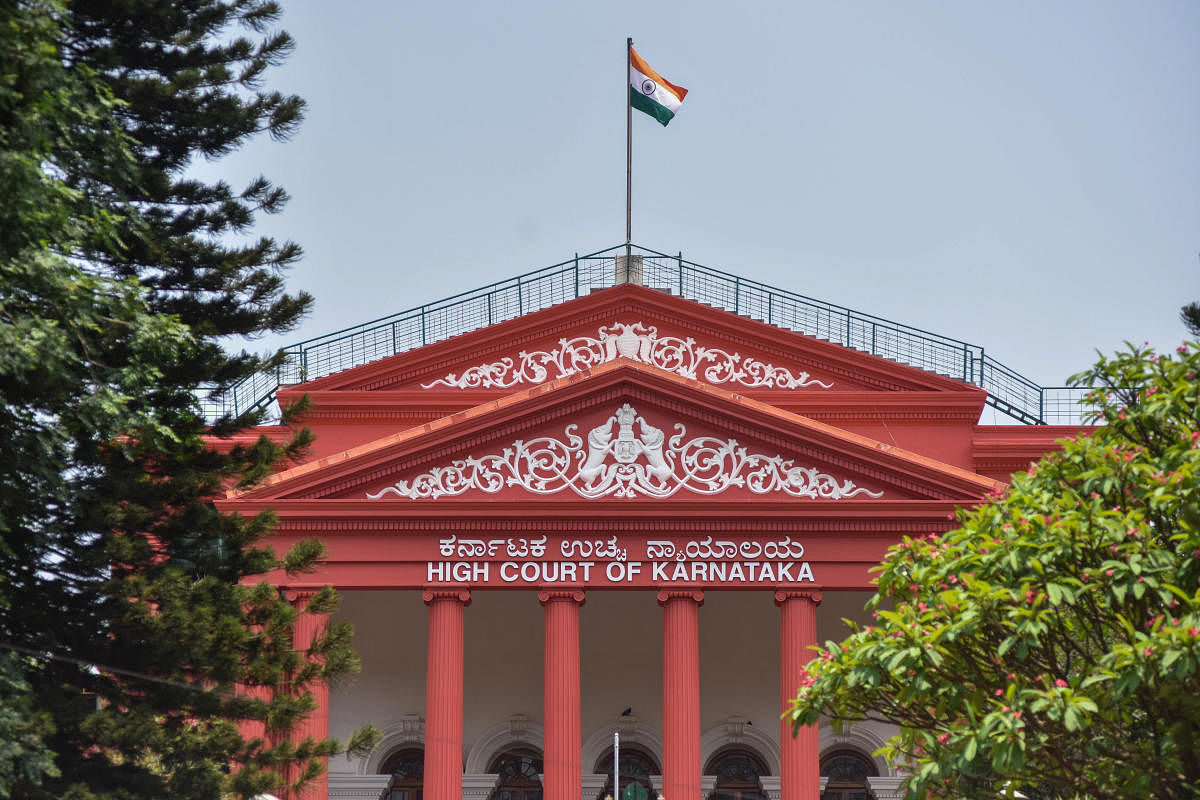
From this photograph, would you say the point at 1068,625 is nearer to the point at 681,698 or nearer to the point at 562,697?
the point at 681,698

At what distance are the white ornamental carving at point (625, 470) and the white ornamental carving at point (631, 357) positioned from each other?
4194 millimetres

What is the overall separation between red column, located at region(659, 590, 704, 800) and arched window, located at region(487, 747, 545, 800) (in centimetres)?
355

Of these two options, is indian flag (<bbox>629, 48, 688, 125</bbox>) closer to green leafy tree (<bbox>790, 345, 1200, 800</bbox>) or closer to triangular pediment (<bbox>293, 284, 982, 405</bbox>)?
triangular pediment (<bbox>293, 284, 982, 405</bbox>)

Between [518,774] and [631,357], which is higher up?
[631,357]

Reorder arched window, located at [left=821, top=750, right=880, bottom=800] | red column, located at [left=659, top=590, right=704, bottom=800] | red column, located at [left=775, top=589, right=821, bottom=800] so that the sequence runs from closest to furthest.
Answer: red column, located at [left=775, top=589, right=821, bottom=800]
red column, located at [left=659, top=590, right=704, bottom=800]
arched window, located at [left=821, top=750, right=880, bottom=800]

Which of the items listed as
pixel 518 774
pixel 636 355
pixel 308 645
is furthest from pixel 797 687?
pixel 636 355

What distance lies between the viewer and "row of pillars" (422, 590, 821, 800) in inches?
894

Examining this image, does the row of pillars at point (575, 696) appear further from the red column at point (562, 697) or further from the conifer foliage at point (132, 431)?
the conifer foliage at point (132, 431)

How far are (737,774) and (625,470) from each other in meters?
5.79

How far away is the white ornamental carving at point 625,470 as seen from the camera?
23.5m

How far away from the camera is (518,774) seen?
2641 centimetres

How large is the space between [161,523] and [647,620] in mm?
10778

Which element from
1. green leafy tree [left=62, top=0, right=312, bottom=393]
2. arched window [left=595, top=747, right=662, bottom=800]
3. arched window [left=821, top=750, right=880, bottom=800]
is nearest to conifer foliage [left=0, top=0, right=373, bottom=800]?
green leafy tree [left=62, top=0, right=312, bottom=393]

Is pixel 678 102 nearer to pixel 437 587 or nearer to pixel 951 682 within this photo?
pixel 437 587
